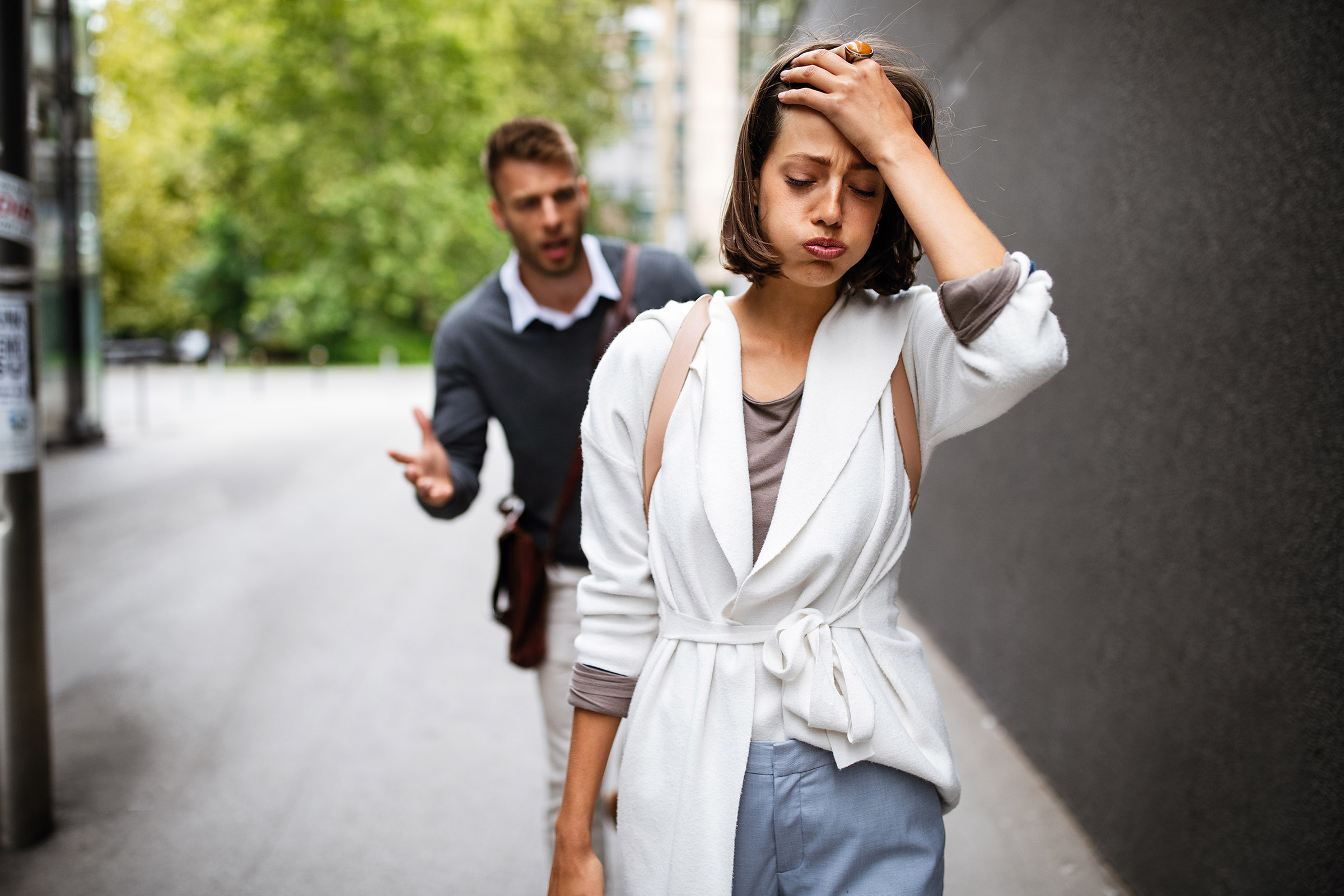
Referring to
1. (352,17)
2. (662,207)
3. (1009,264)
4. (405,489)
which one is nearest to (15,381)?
(1009,264)

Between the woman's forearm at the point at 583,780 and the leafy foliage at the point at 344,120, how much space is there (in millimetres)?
28858

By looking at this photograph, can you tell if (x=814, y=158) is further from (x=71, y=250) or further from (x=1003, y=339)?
(x=71, y=250)

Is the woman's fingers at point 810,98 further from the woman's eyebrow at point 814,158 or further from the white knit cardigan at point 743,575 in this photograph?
the white knit cardigan at point 743,575

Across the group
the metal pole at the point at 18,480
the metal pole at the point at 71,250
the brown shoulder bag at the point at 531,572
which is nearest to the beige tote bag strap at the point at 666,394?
the brown shoulder bag at the point at 531,572

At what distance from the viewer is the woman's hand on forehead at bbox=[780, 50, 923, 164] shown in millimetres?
1463

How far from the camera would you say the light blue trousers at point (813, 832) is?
1568mm

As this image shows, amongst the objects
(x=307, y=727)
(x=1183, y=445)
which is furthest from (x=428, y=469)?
(x=307, y=727)

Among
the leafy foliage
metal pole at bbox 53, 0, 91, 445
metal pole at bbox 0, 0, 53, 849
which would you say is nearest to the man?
metal pole at bbox 0, 0, 53, 849

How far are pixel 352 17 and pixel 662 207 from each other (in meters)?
30.5

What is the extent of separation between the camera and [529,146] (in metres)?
3.10

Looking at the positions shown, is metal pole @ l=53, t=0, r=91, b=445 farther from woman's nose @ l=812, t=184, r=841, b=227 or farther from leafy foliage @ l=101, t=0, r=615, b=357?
woman's nose @ l=812, t=184, r=841, b=227

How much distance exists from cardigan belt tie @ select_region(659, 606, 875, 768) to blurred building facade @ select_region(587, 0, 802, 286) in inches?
1452

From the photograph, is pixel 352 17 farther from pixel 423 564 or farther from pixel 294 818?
pixel 294 818

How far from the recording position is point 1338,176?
234cm
